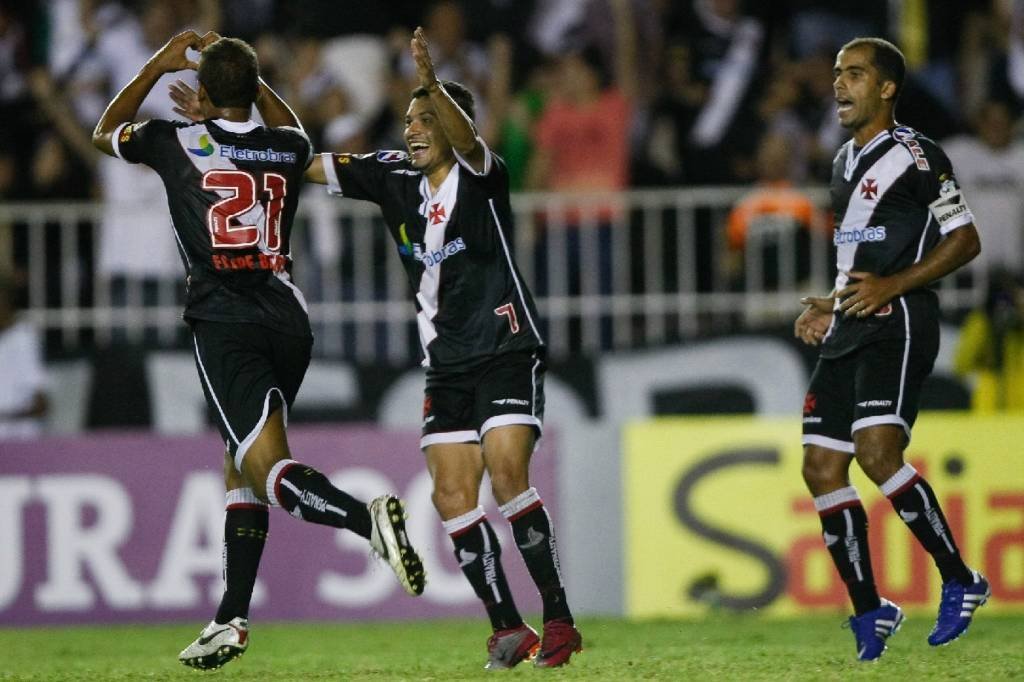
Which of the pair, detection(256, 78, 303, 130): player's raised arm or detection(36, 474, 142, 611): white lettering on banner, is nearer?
detection(256, 78, 303, 130): player's raised arm

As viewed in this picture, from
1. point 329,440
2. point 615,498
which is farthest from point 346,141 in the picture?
point 615,498

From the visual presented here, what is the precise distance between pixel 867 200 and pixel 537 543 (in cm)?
195

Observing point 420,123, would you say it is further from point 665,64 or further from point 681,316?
point 665,64

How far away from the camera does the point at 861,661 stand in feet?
24.2

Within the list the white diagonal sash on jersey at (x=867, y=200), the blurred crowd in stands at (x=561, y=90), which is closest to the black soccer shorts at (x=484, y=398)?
the white diagonal sash on jersey at (x=867, y=200)

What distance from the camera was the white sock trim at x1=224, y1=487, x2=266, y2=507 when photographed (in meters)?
7.71

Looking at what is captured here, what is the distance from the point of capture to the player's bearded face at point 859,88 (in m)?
7.70

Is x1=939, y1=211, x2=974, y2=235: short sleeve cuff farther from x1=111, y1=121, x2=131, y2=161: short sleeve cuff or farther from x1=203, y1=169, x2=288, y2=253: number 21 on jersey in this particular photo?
x1=111, y1=121, x2=131, y2=161: short sleeve cuff

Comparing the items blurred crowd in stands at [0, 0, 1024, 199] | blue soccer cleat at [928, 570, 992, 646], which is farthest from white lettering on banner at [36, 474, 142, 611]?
blue soccer cleat at [928, 570, 992, 646]

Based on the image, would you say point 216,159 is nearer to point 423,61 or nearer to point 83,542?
point 423,61

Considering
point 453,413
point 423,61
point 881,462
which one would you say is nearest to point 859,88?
point 881,462

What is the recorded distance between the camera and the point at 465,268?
7727mm

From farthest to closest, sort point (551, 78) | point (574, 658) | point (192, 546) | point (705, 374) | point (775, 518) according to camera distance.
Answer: point (551, 78) → point (705, 374) → point (192, 546) → point (775, 518) → point (574, 658)

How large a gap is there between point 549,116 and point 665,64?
1351 mm
